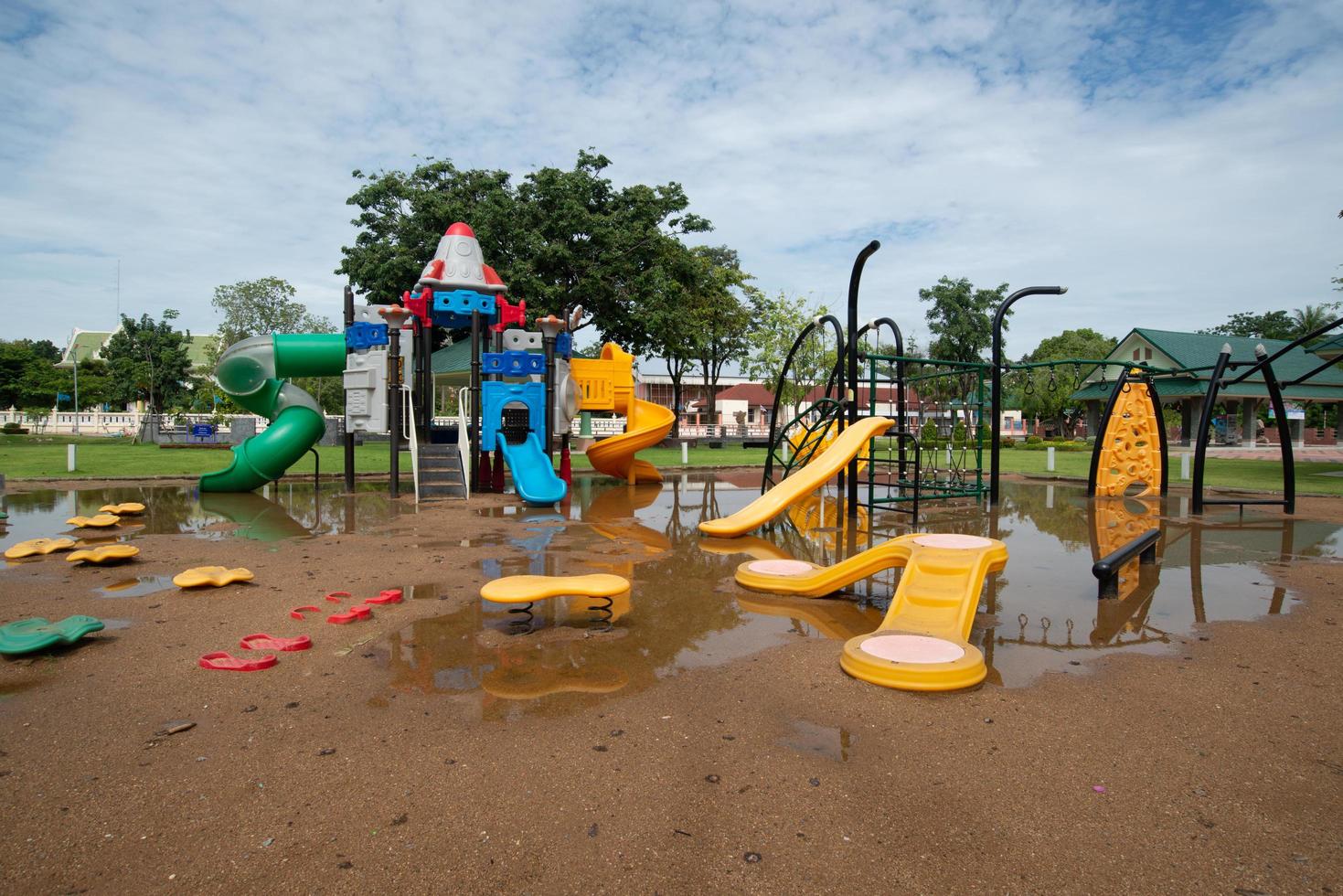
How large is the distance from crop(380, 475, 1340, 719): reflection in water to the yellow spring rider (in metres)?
0.23

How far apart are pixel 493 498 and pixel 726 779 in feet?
40.0

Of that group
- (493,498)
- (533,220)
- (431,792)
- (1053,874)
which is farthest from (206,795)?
(533,220)

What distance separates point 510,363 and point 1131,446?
12842 mm

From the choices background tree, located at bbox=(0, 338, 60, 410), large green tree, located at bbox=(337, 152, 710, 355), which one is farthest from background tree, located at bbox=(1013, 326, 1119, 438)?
background tree, located at bbox=(0, 338, 60, 410)

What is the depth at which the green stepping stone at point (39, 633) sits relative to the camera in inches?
197

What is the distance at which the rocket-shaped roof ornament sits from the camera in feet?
53.7

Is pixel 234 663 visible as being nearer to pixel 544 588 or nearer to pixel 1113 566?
pixel 544 588

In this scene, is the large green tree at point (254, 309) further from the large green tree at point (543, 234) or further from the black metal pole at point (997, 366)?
the black metal pole at point (997, 366)

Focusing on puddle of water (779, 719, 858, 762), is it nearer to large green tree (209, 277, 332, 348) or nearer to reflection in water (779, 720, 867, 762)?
reflection in water (779, 720, 867, 762)

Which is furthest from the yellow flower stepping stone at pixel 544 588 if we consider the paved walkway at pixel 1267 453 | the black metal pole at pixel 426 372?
the paved walkway at pixel 1267 453

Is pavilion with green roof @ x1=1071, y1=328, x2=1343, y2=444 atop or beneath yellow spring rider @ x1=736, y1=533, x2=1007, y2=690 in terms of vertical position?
atop

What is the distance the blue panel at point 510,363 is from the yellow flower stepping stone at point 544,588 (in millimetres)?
10755

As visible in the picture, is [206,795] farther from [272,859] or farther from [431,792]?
[431,792]

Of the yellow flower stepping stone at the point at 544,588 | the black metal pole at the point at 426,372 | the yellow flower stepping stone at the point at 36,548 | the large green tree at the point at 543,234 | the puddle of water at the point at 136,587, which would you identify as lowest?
the puddle of water at the point at 136,587
